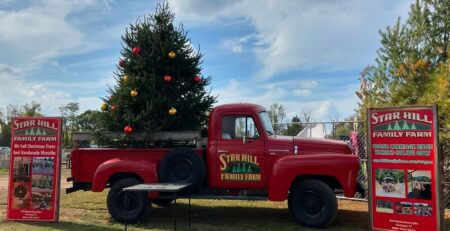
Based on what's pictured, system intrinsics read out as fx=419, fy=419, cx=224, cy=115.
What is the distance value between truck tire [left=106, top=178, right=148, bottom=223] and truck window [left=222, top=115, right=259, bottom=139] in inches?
79.8

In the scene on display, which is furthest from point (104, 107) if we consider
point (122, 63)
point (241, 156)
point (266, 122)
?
point (266, 122)

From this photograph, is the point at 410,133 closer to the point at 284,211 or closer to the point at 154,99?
the point at 284,211

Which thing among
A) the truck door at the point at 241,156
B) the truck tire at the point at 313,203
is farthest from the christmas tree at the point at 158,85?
the truck tire at the point at 313,203

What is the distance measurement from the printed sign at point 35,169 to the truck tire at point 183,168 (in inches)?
87.9

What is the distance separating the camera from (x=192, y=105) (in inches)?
379

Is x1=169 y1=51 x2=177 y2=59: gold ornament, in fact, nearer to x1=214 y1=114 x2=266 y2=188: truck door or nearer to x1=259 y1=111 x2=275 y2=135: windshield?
x1=214 y1=114 x2=266 y2=188: truck door

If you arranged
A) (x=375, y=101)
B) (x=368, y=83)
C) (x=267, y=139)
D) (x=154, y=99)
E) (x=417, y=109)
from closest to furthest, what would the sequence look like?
(x=417, y=109) < (x=267, y=139) < (x=154, y=99) < (x=375, y=101) < (x=368, y=83)

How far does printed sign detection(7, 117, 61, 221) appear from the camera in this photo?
8.40 metres

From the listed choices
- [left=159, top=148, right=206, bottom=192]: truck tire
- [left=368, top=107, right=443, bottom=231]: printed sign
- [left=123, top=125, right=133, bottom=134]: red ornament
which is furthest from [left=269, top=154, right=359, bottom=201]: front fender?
[left=123, top=125, right=133, bottom=134]: red ornament

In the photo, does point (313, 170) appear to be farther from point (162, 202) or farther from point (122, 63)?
point (122, 63)

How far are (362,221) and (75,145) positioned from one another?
244 inches

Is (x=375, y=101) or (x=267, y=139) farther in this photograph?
(x=375, y=101)

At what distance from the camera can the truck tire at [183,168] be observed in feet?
26.4

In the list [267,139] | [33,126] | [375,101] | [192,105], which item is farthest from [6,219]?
[375,101]
